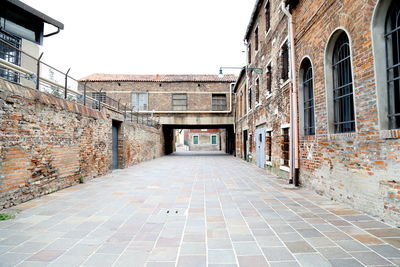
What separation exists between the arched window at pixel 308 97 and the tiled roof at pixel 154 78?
1561 cm

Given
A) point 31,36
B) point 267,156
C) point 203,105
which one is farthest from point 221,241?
point 203,105

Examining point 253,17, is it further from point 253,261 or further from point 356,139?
point 253,261

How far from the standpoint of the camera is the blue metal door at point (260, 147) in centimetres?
1121

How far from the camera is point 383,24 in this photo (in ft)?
12.3

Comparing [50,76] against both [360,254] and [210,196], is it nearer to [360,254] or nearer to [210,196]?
[210,196]

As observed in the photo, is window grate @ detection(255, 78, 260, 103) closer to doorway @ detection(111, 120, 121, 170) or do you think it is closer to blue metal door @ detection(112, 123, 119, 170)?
doorway @ detection(111, 120, 121, 170)

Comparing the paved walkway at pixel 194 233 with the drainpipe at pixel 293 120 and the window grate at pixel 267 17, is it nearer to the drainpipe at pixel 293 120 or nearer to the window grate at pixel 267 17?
the drainpipe at pixel 293 120

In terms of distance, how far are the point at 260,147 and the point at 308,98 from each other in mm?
5472

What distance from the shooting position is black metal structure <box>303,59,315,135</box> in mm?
6484

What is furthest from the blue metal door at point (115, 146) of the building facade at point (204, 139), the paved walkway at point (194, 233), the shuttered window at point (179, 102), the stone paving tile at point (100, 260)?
the building facade at point (204, 139)

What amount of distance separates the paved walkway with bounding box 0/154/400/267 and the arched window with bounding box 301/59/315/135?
2140 mm

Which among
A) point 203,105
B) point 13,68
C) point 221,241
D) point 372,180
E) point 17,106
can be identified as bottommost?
point 221,241

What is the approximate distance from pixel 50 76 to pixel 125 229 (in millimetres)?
5262

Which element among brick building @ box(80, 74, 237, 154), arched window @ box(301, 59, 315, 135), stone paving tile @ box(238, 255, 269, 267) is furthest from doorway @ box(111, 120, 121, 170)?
brick building @ box(80, 74, 237, 154)
